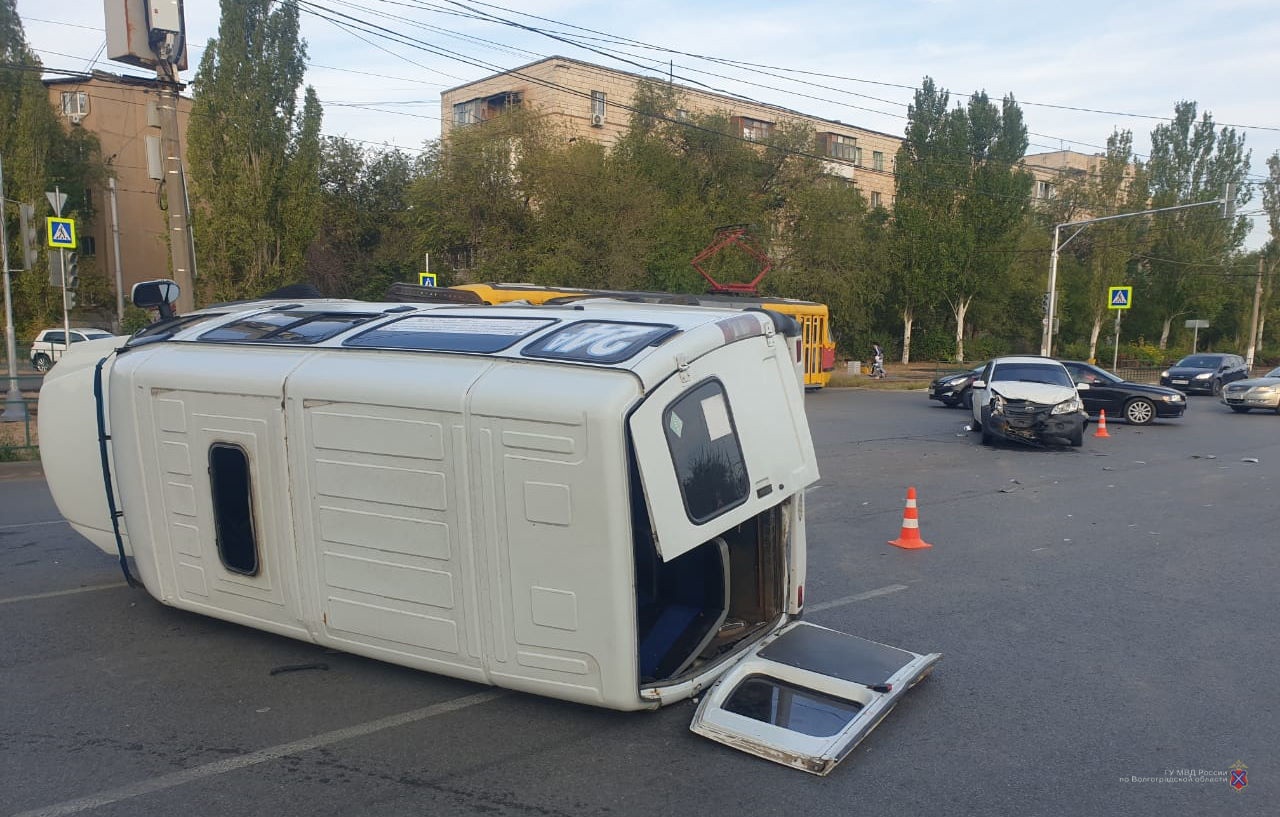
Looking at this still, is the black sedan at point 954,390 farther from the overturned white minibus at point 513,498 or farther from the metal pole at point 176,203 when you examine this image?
the overturned white minibus at point 513,498

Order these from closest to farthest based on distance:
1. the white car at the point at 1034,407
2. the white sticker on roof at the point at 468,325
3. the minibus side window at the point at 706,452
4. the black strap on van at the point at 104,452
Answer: the minibus side window at the point at 706,452 → the white sticker on roof at the point at 468,325 → the black strap on van at the point at 104,452 → the white car at the point at 1034,407

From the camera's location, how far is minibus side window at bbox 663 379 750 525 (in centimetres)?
438

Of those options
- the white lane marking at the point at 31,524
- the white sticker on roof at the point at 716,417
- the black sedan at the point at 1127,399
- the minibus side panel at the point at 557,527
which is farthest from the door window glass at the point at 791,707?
the black sedan at the point at 1127,399

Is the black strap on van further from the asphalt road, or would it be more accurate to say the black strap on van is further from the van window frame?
the van window frame

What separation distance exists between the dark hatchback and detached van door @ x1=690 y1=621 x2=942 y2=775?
29816 mm

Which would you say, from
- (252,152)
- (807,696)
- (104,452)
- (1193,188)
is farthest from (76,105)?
(1193,188)

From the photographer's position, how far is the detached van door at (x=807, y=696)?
4.28 meters

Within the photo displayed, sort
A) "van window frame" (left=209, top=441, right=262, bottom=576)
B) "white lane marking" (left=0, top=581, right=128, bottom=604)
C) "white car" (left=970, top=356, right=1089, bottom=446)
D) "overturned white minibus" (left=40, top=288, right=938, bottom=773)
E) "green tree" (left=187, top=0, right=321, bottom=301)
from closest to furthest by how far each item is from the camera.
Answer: "overturned white minibus" (left=40, top=288, right=938, bottom=773) < "van window frame" (left=209, top=441, right=262, bottom=576) < "white lane marking" (left=0, top=581, right=128, bottom=604) < "white car" (left=970, top=356, right=1089, bottom=446) < "green tree" (left=187, top=0, right=321, bottom=301)

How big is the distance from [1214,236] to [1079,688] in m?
53.8

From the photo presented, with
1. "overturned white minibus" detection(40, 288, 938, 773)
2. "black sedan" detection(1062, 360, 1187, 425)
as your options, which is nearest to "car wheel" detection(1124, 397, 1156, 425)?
"black sedan" detection(1062, 360, 1187, 425)

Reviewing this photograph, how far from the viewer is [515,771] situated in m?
4.15

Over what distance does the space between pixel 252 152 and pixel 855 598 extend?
27.2 meters

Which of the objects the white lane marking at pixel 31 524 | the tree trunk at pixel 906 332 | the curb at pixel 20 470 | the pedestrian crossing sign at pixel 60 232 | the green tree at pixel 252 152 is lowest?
the tree trunk at pixel 906 332

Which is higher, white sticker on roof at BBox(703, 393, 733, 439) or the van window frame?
white sticker on roof at BBox(703, 393, 733, 439)
